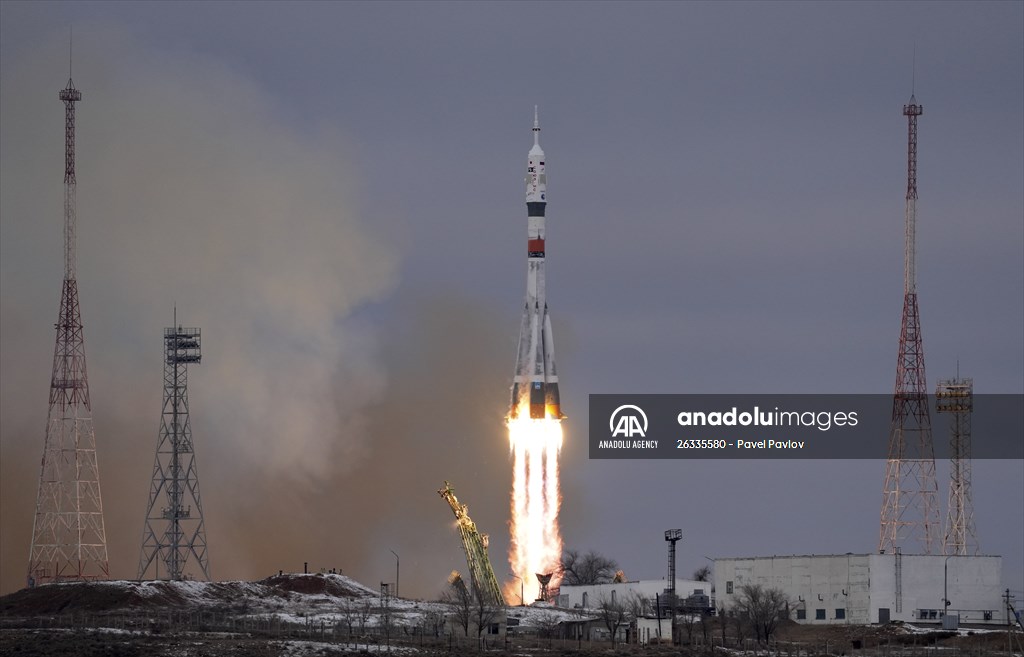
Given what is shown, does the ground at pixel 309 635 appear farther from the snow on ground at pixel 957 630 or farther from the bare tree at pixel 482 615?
the bare tree at pixel 482 615

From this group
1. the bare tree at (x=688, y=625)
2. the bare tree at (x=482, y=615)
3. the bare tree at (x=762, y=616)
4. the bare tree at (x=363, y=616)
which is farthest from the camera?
the bare tree at (x=762, y=616)

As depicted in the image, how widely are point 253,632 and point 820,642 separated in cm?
4019

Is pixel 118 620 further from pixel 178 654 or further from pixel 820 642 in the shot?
pixel 820 642

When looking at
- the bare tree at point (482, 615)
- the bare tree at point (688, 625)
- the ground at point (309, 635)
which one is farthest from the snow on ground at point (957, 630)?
the bare tree at point (482, 615)

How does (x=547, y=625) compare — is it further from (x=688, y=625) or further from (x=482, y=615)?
(x=688, y=625)

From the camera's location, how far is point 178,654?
160625 mm

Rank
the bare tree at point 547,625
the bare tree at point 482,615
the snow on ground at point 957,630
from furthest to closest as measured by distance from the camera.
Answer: the snow on ground at point 957,630
the bare tree at point 547,625
the bare tree at point 482,615

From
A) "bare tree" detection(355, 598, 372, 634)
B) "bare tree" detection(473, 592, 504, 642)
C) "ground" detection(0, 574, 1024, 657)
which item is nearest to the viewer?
"ground" detection(0, 574, 1024, 657)

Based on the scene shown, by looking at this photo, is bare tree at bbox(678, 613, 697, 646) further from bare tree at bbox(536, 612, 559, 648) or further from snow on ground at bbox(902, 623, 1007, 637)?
snow on ground at bbox(902, 623, 1007, 637)

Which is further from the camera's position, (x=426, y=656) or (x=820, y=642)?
(x=820, y=642)

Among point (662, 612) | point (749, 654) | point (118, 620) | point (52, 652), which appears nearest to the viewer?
point (52, 652)

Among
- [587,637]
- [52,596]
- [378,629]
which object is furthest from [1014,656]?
[52,596]

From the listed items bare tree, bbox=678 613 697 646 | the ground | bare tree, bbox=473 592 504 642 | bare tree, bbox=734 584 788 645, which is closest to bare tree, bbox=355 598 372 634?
the ground

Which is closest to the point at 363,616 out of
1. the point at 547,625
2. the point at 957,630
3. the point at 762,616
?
the point at 547,625
